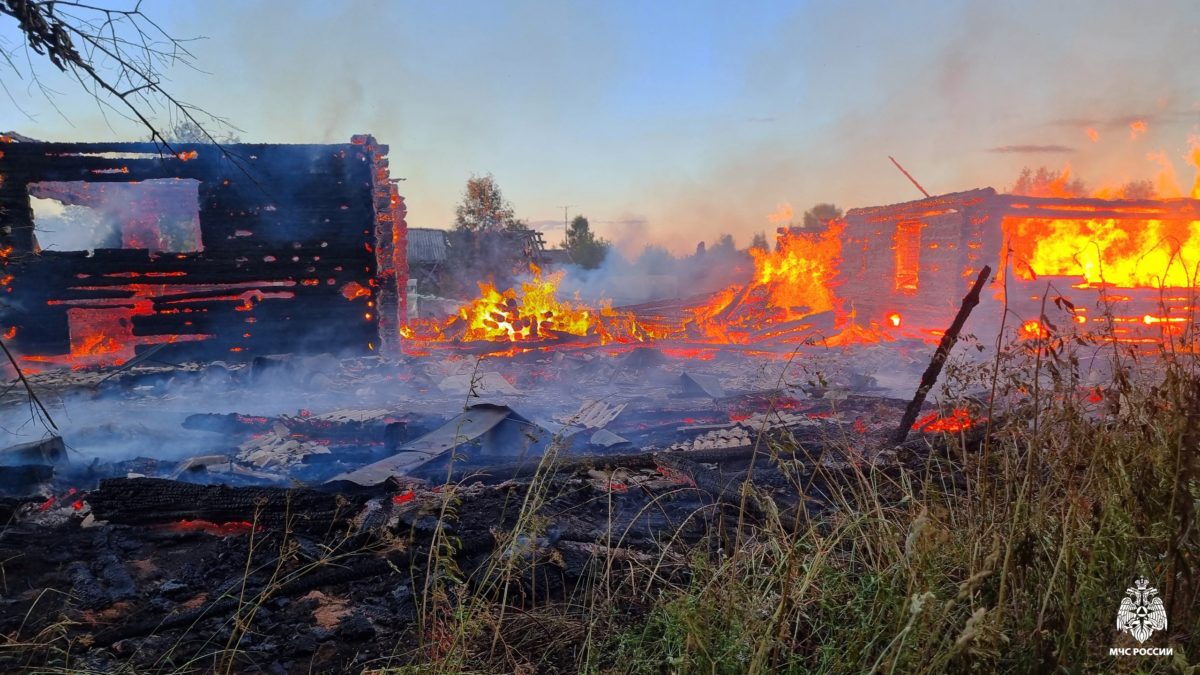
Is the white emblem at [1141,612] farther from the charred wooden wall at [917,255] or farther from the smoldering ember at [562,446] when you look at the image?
the charred wooden wall at [917,255]

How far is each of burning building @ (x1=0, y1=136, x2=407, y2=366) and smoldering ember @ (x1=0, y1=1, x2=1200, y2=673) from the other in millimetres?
60

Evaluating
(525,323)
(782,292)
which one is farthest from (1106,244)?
(525,323)

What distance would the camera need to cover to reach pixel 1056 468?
2666mm

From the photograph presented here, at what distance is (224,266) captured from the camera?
12742 mm

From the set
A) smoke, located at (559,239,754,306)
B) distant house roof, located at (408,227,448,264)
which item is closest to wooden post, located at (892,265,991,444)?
smoke, located at (559,239,754,306)

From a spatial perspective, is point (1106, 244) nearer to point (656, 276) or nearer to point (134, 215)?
point (656, 276)

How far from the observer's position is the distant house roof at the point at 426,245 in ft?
107

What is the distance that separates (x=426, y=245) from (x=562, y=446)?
32.2 meters

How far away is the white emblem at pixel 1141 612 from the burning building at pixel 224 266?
42.2ft

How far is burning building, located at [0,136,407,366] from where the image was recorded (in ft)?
39.9

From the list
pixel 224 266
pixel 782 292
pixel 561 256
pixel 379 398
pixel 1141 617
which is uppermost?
pixel 561 256

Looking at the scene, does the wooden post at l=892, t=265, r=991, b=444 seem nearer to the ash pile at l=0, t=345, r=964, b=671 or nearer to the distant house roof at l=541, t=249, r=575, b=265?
the ash pile at l=0, t=345, r=964, b=671

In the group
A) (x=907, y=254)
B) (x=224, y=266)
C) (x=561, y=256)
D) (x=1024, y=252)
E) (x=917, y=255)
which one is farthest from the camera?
(x=561, y=256)

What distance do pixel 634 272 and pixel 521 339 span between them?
26232 millimetres
